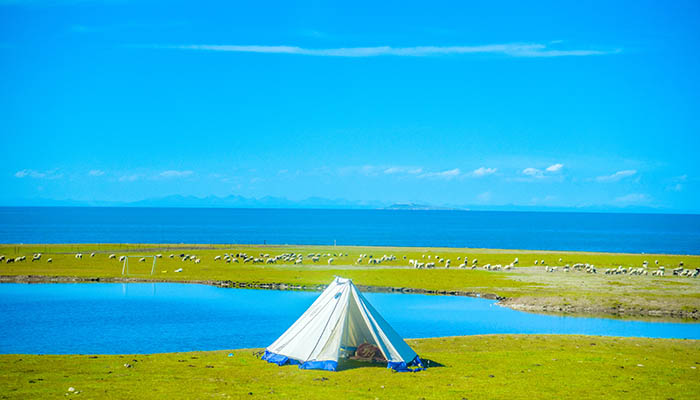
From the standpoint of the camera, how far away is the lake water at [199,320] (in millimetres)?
35469

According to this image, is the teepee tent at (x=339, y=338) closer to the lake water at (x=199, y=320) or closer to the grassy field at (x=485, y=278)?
the lake water at (x=199, y=320)

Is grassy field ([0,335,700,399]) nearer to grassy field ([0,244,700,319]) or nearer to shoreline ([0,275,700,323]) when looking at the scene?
shoreline ([0,275,700,323])

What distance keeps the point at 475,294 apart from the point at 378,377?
35.6m

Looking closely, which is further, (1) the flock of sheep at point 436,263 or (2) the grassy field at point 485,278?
(1) the flock of sheep at point 436,263

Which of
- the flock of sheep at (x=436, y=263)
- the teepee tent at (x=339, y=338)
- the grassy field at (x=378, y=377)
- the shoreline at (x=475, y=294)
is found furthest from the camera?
the flock of sheep at (x=436, y=263)

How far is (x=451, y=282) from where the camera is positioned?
65062 millimetres

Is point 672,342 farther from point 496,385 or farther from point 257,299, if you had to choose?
point 257,299

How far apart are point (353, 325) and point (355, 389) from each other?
4.88 meters

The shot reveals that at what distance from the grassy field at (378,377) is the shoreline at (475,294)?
16.8 meters

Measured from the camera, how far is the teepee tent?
25562 millimetres

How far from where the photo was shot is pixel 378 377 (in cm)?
2419

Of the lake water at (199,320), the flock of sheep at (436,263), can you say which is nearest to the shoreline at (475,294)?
the lake water at (199,320)

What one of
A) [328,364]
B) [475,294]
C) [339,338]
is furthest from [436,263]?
[328,364]

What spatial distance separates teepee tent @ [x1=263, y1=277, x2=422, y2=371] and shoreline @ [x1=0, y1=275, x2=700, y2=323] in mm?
25591
